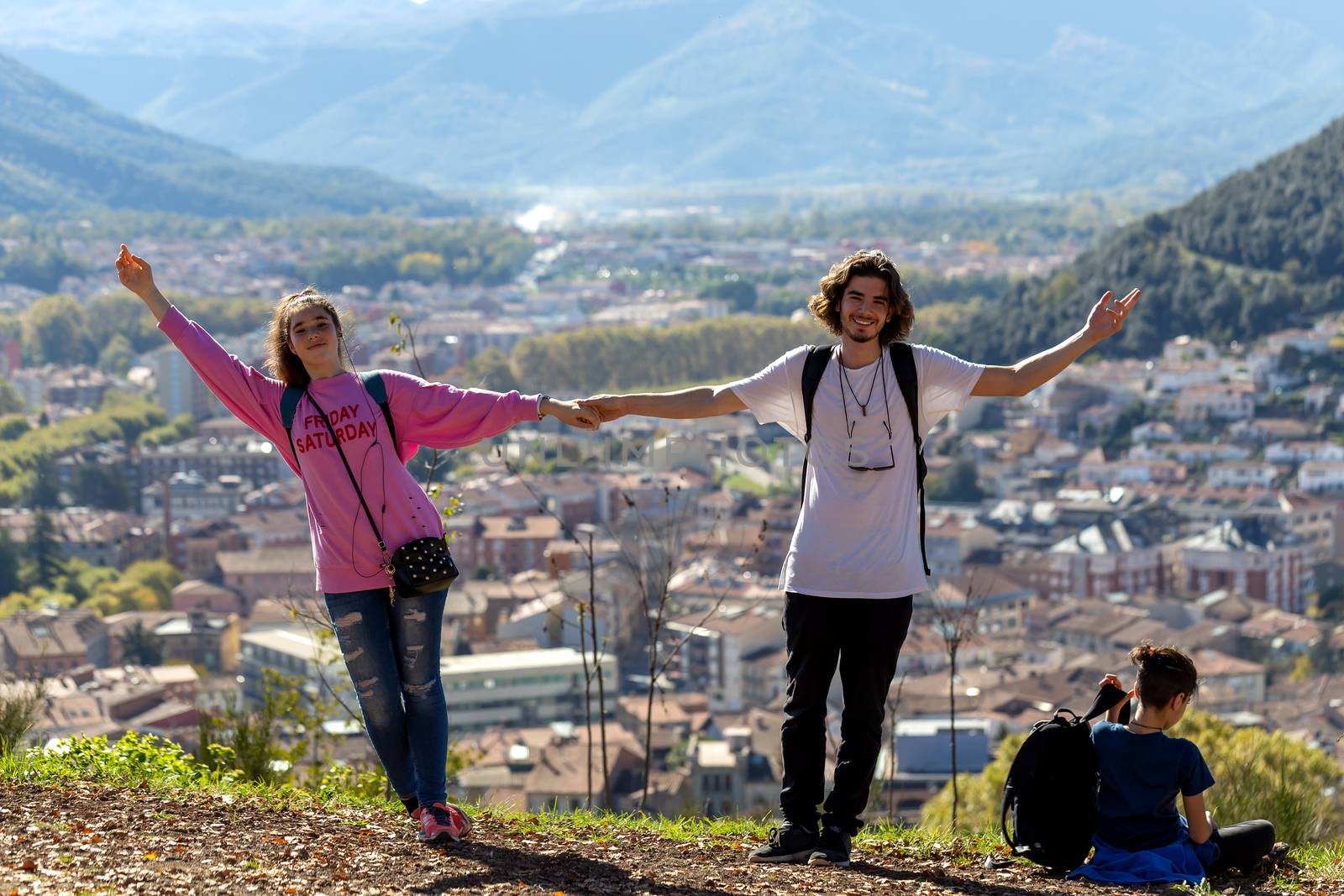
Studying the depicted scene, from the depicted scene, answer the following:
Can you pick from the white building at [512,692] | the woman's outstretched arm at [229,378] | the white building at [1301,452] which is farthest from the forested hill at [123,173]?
the woman's outstretched arm at [229,378]

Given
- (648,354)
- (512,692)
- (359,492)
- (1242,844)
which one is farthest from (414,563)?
(648,354)

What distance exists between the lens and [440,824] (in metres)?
3.31

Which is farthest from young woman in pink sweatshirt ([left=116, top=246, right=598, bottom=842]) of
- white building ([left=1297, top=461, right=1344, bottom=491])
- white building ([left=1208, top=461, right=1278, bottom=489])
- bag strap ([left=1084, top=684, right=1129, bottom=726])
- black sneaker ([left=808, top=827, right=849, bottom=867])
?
white building ([left=1208, top=461, right=1278, bottom=489])

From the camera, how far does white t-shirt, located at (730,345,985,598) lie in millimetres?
3236

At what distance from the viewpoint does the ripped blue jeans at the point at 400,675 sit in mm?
3299

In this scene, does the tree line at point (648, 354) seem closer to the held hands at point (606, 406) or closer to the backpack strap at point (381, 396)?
the held hands at point (606, 406)

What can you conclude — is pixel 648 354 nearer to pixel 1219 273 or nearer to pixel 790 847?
pixel 1219 273

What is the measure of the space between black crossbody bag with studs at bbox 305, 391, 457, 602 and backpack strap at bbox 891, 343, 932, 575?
811 millimetres

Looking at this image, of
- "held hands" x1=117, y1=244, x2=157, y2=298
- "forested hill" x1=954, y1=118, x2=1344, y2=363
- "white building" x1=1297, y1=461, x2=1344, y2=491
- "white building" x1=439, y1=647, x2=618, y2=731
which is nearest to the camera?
"held hands" x1=117, y1=244, x2=157, y2=298

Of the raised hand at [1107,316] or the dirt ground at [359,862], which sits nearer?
the dirt ground at [359,862]

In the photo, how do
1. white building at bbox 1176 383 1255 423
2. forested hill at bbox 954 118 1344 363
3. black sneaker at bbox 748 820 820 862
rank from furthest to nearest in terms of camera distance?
forested hill at bbox 954 118 1344 363 → white building at bbox 1176 383 1255 423 → black sneaker at bbox 748 820 820 862

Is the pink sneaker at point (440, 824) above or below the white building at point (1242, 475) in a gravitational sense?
above

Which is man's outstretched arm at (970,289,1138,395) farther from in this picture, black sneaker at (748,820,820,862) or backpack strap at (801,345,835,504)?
black sneaker at (748,820,820,862)

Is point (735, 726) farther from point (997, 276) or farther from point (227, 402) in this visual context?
point (997, 276)
